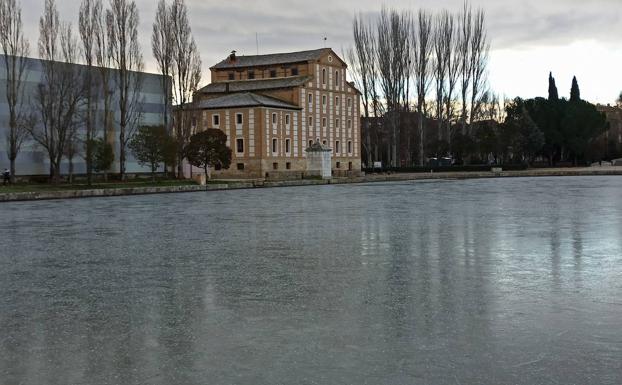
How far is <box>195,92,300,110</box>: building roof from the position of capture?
72.3m

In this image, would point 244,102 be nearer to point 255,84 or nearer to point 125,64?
point 255,84

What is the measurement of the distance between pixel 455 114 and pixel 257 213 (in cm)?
7889

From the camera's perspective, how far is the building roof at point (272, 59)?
7819 cm

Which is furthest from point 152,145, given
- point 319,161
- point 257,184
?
point 319,161

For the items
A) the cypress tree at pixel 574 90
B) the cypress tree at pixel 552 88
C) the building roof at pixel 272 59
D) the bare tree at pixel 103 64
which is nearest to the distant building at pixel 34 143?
the bare tree at pixel 103 64

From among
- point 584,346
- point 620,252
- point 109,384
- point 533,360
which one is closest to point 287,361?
point 109,384

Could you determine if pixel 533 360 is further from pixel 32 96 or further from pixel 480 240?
pixel 32 96

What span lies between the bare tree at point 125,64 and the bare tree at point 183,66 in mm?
3320

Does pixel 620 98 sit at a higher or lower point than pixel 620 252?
higher

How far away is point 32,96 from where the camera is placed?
46781mm

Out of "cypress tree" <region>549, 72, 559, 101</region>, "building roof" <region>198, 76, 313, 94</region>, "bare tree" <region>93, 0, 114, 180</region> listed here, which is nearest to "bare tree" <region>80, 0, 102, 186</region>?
"bare tree" <region>93, 0, 114, 180</region>

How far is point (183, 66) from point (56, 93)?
12957 millimetres

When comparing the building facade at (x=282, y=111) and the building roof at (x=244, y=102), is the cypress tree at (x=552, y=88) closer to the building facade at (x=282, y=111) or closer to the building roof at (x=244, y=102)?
the building facade at (x=282, y=111)

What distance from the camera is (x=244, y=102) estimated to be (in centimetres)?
7294
